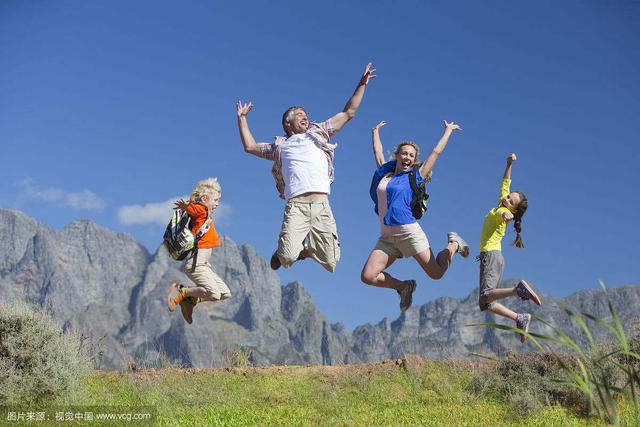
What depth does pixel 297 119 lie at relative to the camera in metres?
12.2

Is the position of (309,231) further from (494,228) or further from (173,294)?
(494,228)

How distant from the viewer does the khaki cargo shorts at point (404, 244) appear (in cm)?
1156

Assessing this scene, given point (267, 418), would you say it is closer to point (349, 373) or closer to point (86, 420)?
point (86, 420)

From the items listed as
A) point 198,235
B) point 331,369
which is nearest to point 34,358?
point 198,235

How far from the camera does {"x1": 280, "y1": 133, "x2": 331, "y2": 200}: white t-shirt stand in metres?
11.6

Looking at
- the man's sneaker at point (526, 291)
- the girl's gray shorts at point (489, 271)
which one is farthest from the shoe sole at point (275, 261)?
the man's sneaker at point (526, 291)

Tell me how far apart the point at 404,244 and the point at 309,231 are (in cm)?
148

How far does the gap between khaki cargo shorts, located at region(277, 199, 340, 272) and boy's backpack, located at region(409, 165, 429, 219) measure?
4.18ft

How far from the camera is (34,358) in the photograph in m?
12.5

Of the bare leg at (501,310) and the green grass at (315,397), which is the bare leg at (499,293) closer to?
the bare leg at (501,310)

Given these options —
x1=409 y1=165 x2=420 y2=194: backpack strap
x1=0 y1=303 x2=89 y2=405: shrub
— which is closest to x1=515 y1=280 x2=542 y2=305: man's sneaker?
x1=409 y1=165 x2=420 y2=194: backpack strap

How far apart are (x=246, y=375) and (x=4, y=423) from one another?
5.33 m

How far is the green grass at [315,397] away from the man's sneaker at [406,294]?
5.18 ft

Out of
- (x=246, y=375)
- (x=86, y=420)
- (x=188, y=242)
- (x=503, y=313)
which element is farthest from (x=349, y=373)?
(x=86, y=420)
